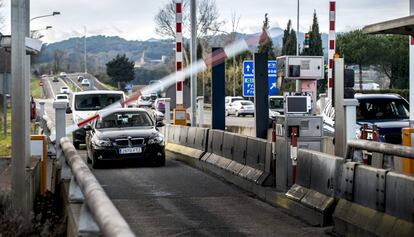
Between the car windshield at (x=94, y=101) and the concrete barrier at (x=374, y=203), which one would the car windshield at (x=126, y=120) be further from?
the concrete barrier at (x=374, y=203)

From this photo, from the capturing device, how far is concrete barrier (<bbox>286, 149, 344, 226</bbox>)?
9.71 metres

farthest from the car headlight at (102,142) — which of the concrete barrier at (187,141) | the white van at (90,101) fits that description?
the white van at (90,101)

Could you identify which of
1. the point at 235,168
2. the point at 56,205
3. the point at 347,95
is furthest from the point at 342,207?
the point at 235,168

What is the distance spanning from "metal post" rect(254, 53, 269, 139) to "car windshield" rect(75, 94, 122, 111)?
1143 cm

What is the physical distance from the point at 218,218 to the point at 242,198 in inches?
84.8

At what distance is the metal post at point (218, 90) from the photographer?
59.6ft

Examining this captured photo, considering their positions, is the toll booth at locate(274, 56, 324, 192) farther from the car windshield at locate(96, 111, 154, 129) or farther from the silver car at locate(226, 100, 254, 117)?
the silver car at locate(226, 100, 254, 117)

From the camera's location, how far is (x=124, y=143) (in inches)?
715

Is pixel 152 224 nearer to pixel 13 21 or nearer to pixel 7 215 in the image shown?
pixel 7 215

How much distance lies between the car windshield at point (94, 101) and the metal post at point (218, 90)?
834cm

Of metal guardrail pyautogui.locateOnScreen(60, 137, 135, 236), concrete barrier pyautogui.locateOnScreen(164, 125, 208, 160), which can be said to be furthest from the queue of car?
metal guardrail pyautogui.locateOnScreen(60, 137, 135, 236)

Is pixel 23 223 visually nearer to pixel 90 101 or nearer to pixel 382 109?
pixel 382 109

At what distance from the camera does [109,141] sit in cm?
1814

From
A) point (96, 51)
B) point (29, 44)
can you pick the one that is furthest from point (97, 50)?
point (29, 44)
